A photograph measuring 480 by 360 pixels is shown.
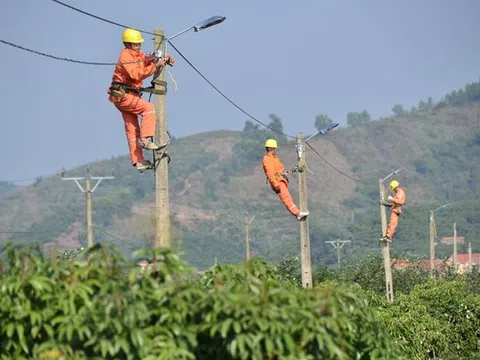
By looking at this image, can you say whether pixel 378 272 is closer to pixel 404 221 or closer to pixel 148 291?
pixel 148 291

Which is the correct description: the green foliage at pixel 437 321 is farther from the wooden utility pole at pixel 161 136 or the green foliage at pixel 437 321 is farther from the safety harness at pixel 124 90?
the safety harness at pixel 124 90

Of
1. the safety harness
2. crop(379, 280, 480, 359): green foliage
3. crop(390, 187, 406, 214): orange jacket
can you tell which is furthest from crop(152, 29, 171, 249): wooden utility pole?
crop(390, 187, 406, 214): orange jacket

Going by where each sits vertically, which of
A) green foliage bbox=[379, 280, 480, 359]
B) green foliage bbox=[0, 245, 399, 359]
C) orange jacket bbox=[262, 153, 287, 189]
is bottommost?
green foliage bbox=[379, 280, 480, 359]

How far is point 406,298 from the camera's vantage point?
36656 millimetres

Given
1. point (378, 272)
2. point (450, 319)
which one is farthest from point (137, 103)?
point (378, 272)

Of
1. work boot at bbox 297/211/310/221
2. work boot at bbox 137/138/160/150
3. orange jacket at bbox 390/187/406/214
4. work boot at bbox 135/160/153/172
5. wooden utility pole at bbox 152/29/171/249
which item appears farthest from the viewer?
orange jacket at bbox 390/187/406/214

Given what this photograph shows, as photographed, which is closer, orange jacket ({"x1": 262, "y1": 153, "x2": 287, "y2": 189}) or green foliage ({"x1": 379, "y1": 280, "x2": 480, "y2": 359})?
green foliage ({"x1": 379, "y1": 280, "x2": 480, "y2": 359})

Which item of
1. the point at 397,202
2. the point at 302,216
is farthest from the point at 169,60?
the point at 397,202

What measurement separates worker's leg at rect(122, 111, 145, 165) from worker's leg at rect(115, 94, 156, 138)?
0.44 metres

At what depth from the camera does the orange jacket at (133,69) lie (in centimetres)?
1914

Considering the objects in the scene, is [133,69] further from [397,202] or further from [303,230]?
[397,202]

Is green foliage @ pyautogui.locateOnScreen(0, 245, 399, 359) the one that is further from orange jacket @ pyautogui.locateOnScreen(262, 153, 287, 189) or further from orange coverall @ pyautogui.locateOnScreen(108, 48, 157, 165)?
orange jacket @ pyautogui.locateOnScreen(262, 153, 287, 189)

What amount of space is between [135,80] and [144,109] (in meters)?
0.42

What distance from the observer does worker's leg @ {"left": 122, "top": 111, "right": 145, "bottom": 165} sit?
19.9m
